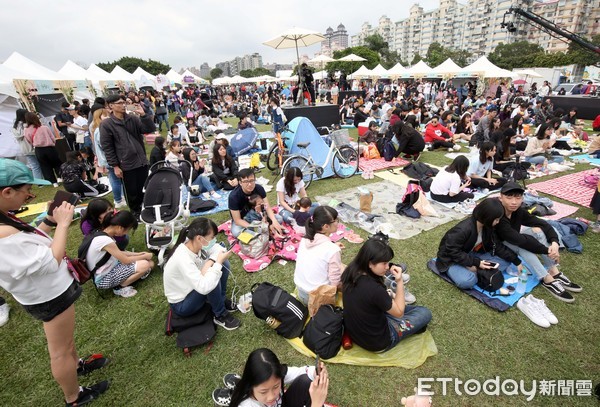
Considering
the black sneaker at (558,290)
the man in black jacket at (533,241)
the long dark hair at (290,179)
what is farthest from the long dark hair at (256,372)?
the long dark hair at (290,179)

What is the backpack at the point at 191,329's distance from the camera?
2.93 m

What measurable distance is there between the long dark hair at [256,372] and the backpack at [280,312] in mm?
1302

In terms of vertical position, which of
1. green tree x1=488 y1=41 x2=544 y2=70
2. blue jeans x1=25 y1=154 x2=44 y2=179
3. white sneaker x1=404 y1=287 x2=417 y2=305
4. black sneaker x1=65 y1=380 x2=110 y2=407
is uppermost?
green tree x1=488 y1=41 x2=544 y2=70

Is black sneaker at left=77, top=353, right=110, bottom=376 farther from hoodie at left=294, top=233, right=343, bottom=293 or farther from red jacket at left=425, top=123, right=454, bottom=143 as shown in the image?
red jacket at left=425, top=123, right=454, bottom=143

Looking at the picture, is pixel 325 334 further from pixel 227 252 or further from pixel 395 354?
pixel 227 252

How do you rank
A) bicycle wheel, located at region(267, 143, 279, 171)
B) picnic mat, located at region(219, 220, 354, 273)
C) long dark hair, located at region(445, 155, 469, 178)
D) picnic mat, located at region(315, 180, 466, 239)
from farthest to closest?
bicycle wheel, located at region(267, 143, 279, 171) < long dark hair, located at region(445, 155, 469, 178) < picnic mat, located at region(315, 180, 466, 239) < picnic mat, located at region(219, 220, 354, 273)

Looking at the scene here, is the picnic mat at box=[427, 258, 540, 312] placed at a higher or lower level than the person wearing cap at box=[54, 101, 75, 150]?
lower

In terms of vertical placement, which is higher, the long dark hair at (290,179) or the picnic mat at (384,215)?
the long dark hair at (290,179)

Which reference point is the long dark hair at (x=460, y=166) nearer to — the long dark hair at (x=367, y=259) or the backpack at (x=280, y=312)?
the long dark hair at (x=367, y=259)

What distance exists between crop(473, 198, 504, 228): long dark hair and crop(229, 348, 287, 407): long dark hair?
3.00 meters

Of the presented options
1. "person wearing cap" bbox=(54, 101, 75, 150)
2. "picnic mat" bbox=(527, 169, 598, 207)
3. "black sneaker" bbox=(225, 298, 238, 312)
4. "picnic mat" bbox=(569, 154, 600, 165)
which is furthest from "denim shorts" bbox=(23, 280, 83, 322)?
"picnic mat" bbox=(569, 154, 600, 165)

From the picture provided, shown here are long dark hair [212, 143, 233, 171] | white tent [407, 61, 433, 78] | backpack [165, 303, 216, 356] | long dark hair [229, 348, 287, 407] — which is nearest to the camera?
long dark hair [229, 348, 287, 407]

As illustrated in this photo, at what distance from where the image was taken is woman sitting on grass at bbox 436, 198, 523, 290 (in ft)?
11.1

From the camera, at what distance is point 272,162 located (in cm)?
948
